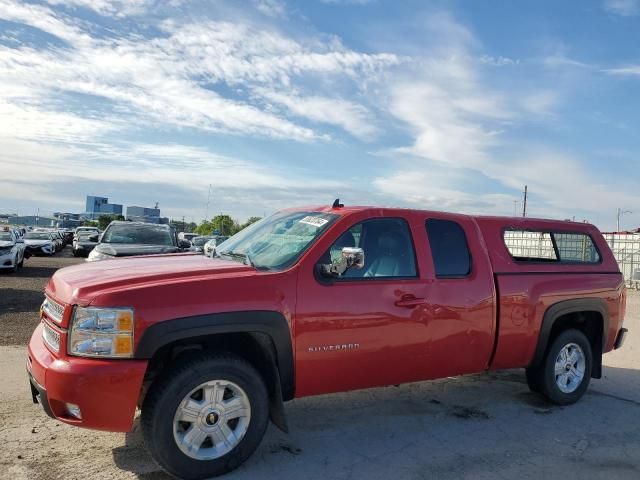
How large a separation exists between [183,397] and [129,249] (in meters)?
8.27

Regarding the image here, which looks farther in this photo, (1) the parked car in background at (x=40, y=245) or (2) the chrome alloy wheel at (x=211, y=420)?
(1) the parked car in background at (x=40, y=245)

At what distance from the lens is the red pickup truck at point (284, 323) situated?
11.6ft

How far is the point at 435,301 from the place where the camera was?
470cm

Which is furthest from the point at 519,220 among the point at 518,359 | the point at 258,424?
the point at 258,424

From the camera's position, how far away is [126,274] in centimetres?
395

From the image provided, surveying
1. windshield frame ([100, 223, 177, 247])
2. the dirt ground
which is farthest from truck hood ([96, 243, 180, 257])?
the dirt ground

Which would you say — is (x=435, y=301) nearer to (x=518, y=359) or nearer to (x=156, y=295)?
(x=518, y=359)

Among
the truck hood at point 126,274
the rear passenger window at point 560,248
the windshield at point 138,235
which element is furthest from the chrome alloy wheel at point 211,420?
the windshield at point 138,235

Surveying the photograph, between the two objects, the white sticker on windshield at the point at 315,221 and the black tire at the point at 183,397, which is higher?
the white sticker on windshield at the point at 315,221

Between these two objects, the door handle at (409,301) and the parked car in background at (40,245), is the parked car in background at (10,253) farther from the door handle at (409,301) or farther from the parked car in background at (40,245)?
the door handle at (409,301)

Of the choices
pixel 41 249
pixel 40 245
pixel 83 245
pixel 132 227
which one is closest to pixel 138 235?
pixel 132 227

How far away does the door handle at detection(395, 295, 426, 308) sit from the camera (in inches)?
177

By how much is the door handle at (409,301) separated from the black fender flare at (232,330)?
1000mm

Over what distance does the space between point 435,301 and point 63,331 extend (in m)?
2.80
